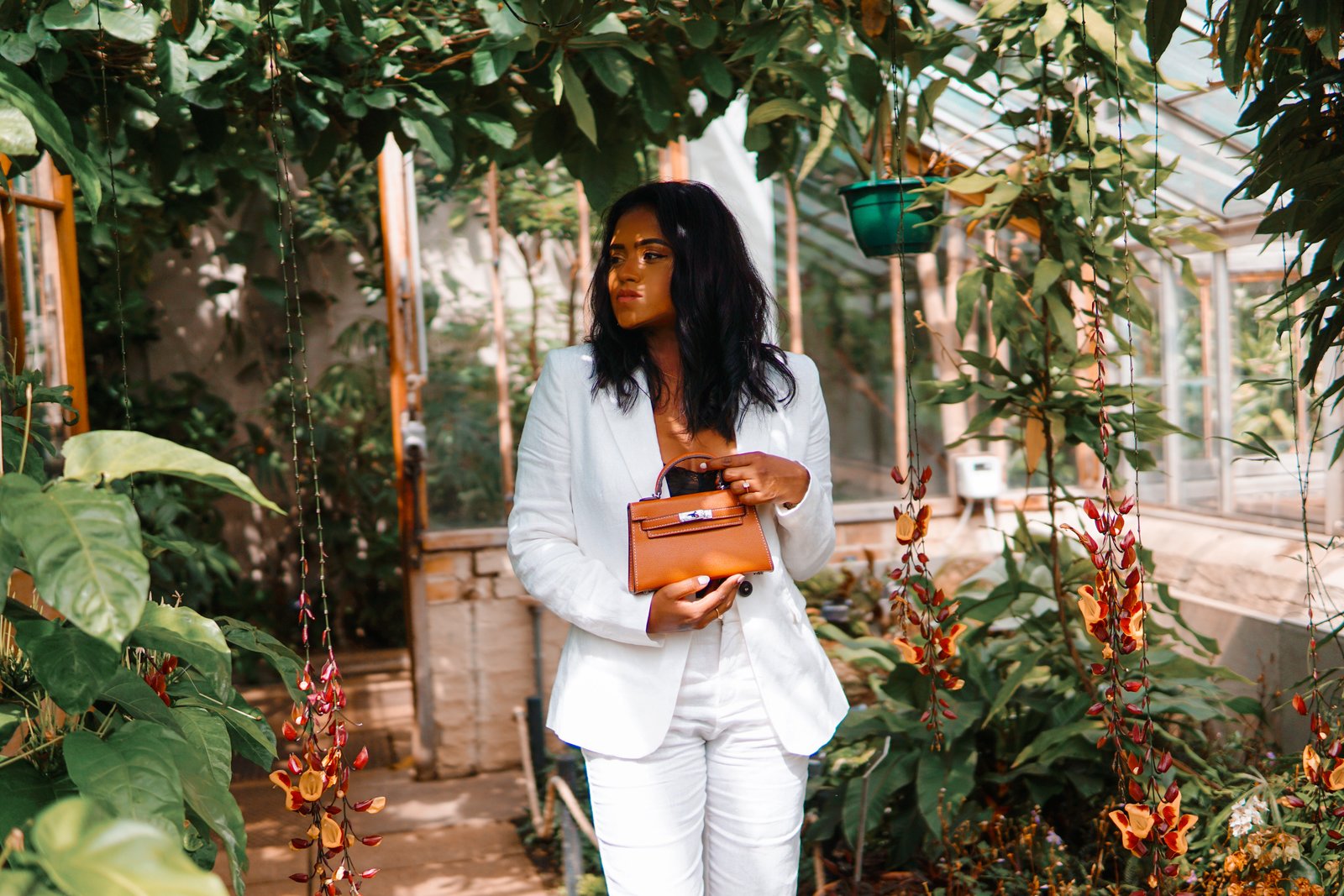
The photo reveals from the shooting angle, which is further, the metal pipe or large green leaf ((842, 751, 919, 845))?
the metal pipe

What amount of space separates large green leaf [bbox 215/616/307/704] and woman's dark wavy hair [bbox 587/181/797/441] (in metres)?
0.54

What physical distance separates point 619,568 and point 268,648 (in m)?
0.46

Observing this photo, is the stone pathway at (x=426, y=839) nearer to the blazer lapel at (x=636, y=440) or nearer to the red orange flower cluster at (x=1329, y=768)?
the blazer lapel at (x=636, y=440)

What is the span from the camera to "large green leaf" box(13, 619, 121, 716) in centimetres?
105

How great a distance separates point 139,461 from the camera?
0.97 metres

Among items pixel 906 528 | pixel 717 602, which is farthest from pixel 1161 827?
pixel 717 602

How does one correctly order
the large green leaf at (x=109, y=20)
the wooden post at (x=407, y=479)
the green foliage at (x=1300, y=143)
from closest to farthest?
the green foliage at (x=1300, y=143), the large green leaf at (x=109, y=20), the wooden post at (x=407, y=479)

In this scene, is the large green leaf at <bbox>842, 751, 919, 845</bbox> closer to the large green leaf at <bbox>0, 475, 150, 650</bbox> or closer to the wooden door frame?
the wooden door frame

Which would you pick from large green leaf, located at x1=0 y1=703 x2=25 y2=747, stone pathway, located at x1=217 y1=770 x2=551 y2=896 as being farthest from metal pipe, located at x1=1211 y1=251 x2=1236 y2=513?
large green leaf, located at x1=0 y1=703 x2=25 y2=747

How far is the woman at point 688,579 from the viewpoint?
1627 millimetres

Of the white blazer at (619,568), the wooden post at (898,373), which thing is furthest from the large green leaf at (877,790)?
the wooden post at (898,373)

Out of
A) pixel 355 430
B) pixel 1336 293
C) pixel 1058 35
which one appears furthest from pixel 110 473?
pixel 355 430

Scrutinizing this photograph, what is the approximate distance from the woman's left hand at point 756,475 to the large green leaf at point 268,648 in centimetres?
58

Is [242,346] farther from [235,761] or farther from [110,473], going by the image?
[110,473]
